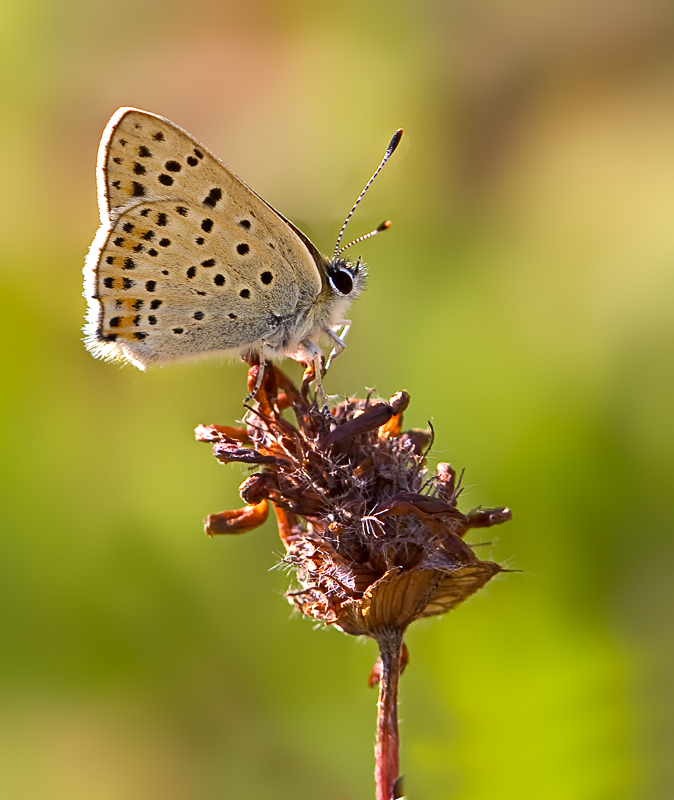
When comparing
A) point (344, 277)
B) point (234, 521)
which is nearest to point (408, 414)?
point (344, 277)

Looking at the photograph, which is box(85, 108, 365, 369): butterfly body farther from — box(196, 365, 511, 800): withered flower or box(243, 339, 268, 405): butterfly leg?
box(196, 365, 511, 800): withered flower

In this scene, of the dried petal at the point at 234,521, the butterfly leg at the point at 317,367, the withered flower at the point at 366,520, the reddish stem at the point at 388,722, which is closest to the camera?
the reddish stem at the point at 388,722

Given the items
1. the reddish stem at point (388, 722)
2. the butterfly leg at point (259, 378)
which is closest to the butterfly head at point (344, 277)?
the butterfly leg at point (259, 378)

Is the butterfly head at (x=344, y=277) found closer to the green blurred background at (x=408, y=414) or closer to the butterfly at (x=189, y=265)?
the butterfly at (x=189, y=265)

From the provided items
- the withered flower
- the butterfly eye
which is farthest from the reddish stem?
the butterfly eye

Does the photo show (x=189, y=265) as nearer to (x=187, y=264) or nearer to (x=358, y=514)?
(x=187, y=264)

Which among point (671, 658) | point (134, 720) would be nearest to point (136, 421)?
point (134, 720)

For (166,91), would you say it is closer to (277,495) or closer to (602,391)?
(602,391)

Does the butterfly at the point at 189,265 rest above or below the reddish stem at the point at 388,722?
above
